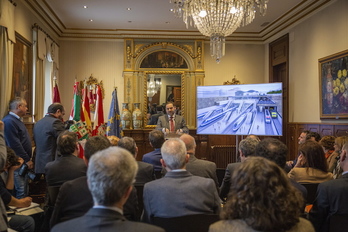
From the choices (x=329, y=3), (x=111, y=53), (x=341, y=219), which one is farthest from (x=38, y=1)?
(x=341, y=219)

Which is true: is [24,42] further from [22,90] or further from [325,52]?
[325,52]

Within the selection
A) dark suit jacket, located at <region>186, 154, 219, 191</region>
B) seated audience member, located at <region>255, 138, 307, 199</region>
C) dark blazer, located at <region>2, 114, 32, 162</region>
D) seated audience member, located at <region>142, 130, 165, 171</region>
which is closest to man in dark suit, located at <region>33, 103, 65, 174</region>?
dark blazer, located at <region>2, 114, 32, 162</region>

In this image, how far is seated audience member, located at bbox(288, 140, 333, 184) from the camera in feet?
10.4

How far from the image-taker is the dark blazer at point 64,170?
3.06m

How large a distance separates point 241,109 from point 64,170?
5.31m

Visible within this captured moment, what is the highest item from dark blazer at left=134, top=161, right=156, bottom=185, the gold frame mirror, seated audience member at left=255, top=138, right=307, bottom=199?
the gold frame mirror

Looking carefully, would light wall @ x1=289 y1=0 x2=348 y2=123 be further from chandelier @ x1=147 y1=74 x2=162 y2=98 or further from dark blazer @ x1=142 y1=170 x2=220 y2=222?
dark blazer @ x1=142 y1=170 x2=220 y2=222

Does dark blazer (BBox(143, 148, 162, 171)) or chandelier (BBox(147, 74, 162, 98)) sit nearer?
dark blazer (BBox(143, 148, 162, 171))

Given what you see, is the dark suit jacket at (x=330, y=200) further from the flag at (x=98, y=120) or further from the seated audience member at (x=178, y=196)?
the flag at (x=98, y=120)

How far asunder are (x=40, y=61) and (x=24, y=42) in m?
0.98

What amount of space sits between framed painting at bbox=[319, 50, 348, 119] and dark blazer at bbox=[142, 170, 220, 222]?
188 inches

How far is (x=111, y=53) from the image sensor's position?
1008 centimetres

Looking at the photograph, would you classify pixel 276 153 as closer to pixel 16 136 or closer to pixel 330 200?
pixel 330 200

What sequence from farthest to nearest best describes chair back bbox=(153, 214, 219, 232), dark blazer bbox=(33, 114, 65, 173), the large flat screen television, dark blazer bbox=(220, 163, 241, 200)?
the large flat screen television → dark blazer bbox=(33, 114, 65, 173) → dark blazer bbox=(220, 163, 241, 200) → chair back bbox=(153, 214, 219, 232)
